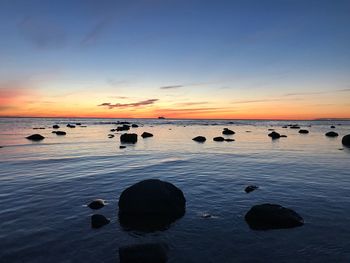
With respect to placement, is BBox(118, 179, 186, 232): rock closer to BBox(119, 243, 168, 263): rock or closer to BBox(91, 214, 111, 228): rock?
BBox(91, 214, 111, 228): rock

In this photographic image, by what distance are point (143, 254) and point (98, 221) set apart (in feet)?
13.1

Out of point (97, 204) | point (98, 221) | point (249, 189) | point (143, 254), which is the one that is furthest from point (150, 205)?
point (249, 189)

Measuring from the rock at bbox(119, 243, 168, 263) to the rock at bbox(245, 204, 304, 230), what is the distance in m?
4.54

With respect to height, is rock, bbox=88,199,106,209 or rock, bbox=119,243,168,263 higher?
rock, bbox=119,243,168,263

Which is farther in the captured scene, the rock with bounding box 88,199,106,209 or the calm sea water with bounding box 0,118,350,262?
the rock with bounding box 88,199,106,209

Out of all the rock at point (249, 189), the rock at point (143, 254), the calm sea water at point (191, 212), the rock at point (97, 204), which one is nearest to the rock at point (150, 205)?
the calm sea water at point (191, 212)

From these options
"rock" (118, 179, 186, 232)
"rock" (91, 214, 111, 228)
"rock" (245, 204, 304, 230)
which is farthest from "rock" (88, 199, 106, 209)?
"rock" (245, 204, 304, 230)

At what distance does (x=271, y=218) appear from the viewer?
11.8 metres

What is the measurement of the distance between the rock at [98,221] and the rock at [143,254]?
3.31 metres

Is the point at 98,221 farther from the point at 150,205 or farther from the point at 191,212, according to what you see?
the point at 191,212

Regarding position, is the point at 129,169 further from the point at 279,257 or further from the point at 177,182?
the point at 279,257

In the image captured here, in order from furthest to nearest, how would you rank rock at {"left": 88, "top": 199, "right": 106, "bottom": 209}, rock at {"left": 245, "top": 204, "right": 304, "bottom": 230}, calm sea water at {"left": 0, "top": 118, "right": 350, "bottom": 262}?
1. rock at {"left": 88, "top": 199, "right": 106, "bottom": 209}
2. rock at {"left": 245, "top": 204, "right": 304, "bottom": 230}
3. calm sea water at {"left": 0, "top": 118, "right": 350, "bottom": 262}

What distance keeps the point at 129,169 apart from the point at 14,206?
38.7 ft

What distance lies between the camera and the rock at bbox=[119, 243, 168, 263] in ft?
28.2
